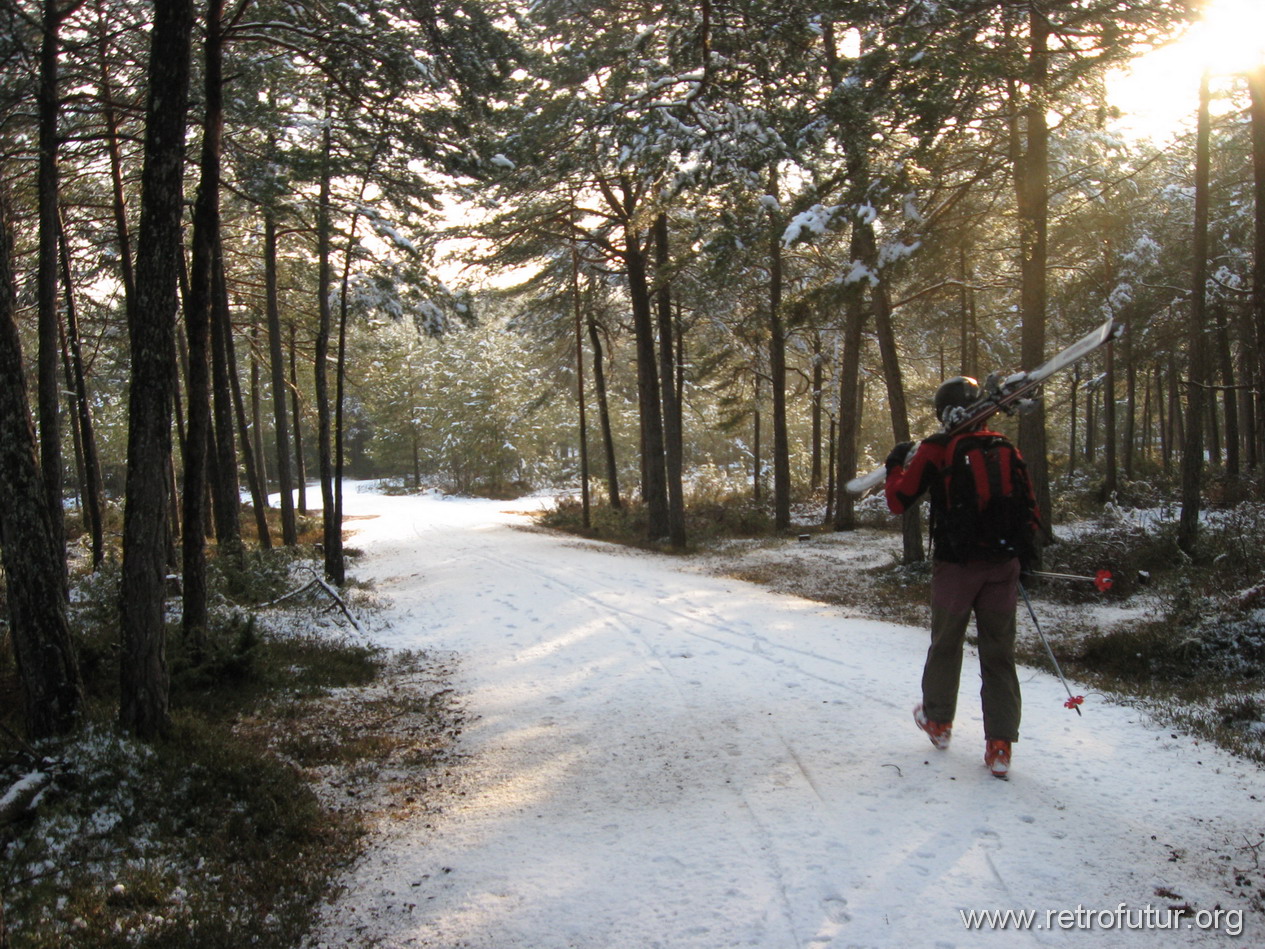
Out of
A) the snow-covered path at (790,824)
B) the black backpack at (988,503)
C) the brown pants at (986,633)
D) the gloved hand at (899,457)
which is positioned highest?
the gloved hand at (899,457)

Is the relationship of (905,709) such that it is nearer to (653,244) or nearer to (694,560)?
(694,560)

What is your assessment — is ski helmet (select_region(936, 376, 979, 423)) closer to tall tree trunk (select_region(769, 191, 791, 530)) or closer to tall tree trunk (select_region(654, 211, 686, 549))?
tall tree trunk (select_region(654, 211, 686, 549))

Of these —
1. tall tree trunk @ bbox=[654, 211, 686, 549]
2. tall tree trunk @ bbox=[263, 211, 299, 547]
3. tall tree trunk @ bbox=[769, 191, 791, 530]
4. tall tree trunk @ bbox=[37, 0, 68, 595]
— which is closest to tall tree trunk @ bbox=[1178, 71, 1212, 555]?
tall tree trunk @ bbox=[769, 191, 791, 530]

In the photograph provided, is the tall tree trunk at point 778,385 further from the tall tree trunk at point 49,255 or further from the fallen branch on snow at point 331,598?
the tall tree trunk at point 49,255

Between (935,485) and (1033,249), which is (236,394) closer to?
(1033,249)

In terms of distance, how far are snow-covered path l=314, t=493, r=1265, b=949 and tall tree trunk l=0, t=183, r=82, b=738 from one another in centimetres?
272

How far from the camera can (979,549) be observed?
4762mm

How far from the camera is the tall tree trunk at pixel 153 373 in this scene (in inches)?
206

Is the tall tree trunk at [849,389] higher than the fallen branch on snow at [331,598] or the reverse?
higher

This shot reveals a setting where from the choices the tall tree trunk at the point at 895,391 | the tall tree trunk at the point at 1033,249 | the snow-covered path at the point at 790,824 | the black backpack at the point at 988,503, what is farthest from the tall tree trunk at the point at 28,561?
the tall tree trunk at the point at 895,391

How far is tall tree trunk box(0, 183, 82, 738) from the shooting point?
5.16 meters

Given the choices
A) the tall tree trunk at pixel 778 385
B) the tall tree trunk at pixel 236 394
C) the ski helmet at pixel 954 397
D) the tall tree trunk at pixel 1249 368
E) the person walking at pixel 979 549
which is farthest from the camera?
the tall tree trunk at pixel 778 385

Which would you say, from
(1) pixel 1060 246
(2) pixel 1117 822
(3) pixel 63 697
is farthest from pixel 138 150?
(1) pixel 1060 246

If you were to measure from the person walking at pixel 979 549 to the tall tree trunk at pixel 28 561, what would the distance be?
576 centimetres
